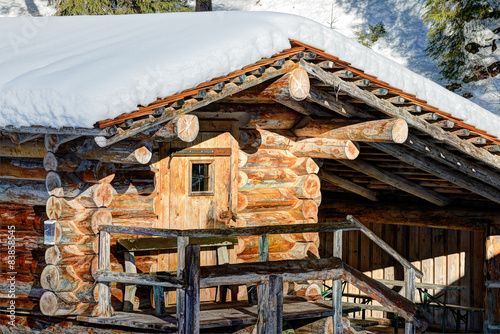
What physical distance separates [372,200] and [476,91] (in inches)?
306

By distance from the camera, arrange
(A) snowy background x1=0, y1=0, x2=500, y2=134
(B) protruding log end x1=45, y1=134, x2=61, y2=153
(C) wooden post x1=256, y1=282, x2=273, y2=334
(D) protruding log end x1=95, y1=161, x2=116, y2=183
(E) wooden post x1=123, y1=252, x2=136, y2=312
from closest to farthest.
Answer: (C) wooden post x1=256, y1=282, x2=273, y2=334 → (B) protruding log end x1=45, y1=134, x2=61, y2=153 → (D) protruding log end x1=95, y1=161, x2=116, y2=183 → (E) wooden post x1=123, y1=252, x2=136, y2=312 → (A) snowy background x1=0, y1=0, x2=500, y2=134

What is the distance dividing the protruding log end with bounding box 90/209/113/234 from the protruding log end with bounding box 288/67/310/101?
2.54m

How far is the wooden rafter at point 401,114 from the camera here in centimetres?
823

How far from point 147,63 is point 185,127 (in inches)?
30.7

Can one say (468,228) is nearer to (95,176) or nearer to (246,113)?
(246,113)

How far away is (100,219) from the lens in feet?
26.1

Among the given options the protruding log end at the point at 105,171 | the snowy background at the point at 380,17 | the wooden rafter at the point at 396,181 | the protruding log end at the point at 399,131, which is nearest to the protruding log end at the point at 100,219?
the protruding log end at the point at 105,171

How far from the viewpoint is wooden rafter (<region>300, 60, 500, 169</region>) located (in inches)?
324

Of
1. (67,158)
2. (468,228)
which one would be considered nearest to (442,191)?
(468,228)

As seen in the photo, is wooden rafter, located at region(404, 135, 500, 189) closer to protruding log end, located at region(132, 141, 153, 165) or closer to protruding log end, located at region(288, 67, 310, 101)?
protruding log end, located at region(288, 67, 310, 101)

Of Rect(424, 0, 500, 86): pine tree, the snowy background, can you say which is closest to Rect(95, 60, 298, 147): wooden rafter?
Rect(424, 0, 500, 86): pine tree

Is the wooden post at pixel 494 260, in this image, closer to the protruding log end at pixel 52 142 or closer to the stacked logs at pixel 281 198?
the stacked logs at pixel 281 198

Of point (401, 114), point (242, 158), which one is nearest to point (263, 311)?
point (242, 158)

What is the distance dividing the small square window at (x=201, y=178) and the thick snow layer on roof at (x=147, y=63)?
177cm
